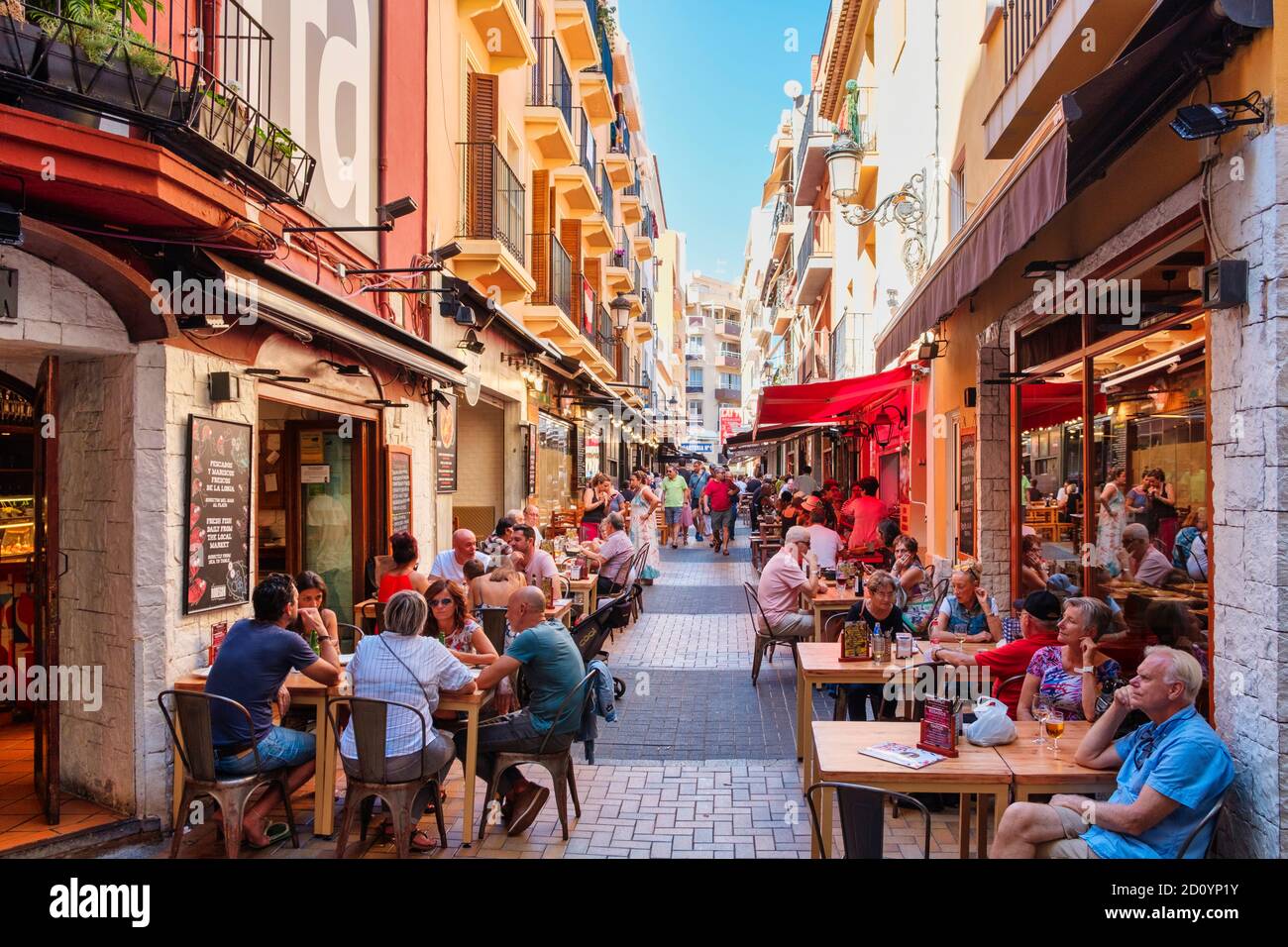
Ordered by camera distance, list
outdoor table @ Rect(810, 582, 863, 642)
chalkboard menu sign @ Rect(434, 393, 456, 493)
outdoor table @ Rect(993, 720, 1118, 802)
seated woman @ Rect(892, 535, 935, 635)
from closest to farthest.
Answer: outdoor table @ Rect(993, 720, 1118, 802)
seated woman @ Rect(892, 535, 935, 635)
outdoor table @ Rect(810, 582, 863, 642)
chalkboard menu sign @ Rect(434, 393, 456, 493)

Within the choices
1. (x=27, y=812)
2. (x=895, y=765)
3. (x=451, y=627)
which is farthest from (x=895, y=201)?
(x=27, y=812)

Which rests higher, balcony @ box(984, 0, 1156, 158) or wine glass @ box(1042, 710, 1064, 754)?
balcony @ box(984, 0, 1156, 158)

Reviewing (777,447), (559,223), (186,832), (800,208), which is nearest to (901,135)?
(559,223)

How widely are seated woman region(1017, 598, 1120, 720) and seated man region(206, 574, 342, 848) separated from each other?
3944mm

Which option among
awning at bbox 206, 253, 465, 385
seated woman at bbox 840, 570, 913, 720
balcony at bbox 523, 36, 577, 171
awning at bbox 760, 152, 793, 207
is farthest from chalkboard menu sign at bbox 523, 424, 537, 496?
awning at bbox 760, 152, 793, 207

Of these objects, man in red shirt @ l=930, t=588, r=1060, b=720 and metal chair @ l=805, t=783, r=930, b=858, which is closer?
metal chair @ l=805, t=783, r=930, b=858

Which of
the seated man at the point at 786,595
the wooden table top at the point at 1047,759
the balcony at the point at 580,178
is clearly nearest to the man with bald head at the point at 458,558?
the seated man at the point at 786,595

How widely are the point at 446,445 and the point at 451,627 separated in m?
5.31

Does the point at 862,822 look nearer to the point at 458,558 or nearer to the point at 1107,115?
the point at 1107,115

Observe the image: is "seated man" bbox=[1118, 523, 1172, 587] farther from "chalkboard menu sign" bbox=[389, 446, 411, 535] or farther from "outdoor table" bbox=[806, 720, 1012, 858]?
"chalkboard menu sign" bbox=[389, 446, 411, 535]

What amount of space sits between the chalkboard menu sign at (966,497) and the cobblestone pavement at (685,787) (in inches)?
92.7

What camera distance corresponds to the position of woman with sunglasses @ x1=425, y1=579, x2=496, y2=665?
245 inches

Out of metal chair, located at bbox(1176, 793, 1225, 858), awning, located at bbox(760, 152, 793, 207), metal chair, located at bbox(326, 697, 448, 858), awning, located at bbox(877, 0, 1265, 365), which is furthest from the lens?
awning, located at bbox(760, 152, 793, 207)
